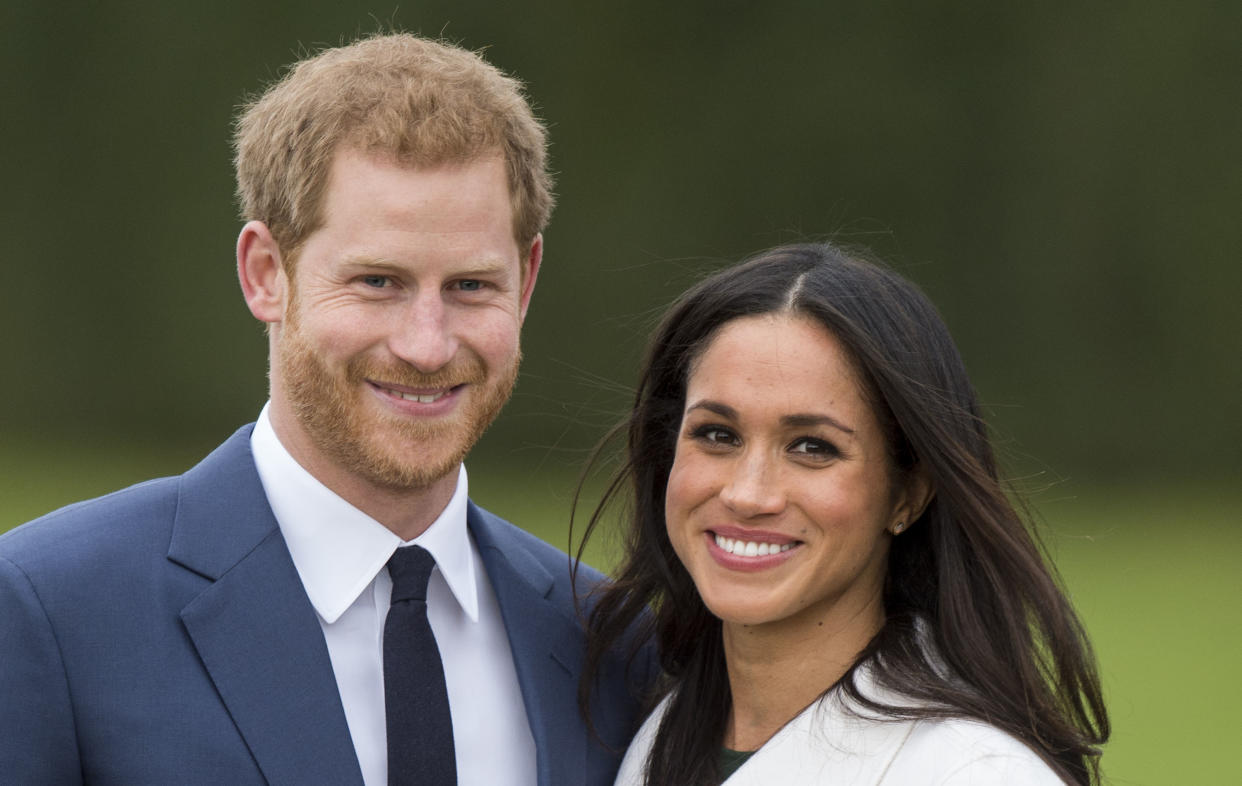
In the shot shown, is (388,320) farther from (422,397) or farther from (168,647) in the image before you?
(168,647)

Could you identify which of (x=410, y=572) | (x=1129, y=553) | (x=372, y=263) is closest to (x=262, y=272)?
(x=372, y=263)

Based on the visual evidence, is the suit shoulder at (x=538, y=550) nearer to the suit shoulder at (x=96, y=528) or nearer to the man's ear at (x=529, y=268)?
the man's ear at (x=529, y=268)

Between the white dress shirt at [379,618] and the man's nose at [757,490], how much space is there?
567 mm

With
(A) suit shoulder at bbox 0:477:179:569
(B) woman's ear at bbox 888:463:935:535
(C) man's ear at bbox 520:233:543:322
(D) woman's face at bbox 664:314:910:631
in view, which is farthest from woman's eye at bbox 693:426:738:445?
(A) suit shoulder at bbox 0:477:179:569

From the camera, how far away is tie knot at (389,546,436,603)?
315cm

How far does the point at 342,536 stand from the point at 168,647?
1.32ft

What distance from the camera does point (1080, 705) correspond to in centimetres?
A: 328

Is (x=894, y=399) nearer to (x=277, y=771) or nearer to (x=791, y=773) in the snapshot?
(x=791, y=773)

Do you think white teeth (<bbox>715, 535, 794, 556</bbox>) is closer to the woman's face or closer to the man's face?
the woman's face

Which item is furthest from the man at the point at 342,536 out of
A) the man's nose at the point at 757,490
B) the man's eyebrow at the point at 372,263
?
the man's nose at the point at 757,490

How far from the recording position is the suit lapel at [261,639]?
2887mm

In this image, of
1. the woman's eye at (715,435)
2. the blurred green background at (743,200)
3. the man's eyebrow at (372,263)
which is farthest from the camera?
the blurred green background at (743,200)

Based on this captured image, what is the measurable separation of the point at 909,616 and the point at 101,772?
1.54 metres

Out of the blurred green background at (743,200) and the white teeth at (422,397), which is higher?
the white teeth at (422,397)
